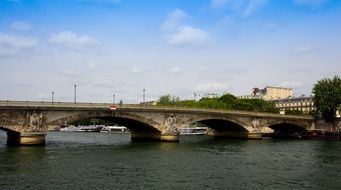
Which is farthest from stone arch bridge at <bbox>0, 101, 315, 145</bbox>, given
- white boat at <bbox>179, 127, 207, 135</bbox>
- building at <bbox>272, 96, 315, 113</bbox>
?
building at <bbox>272, 96, 315, 113</bbox>

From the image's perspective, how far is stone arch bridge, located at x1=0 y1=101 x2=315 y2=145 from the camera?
5972cm

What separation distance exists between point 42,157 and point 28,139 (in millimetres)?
15117

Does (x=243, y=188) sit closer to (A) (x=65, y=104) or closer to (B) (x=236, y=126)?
(A) (x=65, y=104)

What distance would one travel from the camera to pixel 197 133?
394 feet

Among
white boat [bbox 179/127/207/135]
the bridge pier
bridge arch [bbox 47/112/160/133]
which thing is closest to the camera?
the bridge pier

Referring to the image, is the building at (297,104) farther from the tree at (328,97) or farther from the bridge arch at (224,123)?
the bridge arch at (224,123)

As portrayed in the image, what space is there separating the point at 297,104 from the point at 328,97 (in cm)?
8018

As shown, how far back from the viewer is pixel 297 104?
181250mm

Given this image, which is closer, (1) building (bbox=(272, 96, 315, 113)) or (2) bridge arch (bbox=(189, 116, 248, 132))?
(2) bridge arch (bbox=(189, 116, 248, 132))

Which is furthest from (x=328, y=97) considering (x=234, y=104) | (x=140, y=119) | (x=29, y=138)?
(x=29, y=138)

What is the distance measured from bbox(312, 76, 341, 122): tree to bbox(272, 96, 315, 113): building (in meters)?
69.2

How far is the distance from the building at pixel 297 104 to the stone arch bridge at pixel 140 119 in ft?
229

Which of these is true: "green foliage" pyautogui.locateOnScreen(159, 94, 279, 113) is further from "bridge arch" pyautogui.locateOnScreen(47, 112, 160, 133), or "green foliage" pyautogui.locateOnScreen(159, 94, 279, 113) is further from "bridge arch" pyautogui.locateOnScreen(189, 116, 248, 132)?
"bridge arch" pyautogui.locateOnScreen(47, 112, 160, 133)

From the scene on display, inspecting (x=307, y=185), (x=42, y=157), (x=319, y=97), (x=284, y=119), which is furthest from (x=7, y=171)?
(x=319, y=97)
